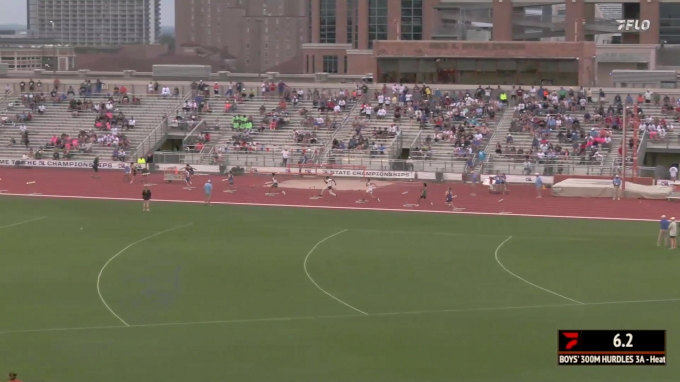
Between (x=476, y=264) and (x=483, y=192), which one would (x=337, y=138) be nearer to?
(x=483, y=192)

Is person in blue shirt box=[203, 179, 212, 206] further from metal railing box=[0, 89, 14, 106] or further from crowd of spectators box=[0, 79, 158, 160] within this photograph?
metal railing box=[0, 89, 14, 106]

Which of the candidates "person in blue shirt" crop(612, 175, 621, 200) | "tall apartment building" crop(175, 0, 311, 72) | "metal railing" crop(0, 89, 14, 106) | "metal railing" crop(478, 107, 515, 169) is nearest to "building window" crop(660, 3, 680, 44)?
"metal railing" crop(478, 107, 515, 169)

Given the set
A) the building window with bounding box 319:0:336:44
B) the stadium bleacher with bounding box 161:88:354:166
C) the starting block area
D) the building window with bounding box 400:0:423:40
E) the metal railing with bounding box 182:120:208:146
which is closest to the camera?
the starting block area

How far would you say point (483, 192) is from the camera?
5666cm

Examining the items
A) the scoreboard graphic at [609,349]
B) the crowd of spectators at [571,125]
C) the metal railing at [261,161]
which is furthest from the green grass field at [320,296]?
the crowd of spectators at [571,125]

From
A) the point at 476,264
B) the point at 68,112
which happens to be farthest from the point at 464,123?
the point at 476,264

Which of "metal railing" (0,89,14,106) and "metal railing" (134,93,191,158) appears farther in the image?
"metal railing" (0,89,14,106)

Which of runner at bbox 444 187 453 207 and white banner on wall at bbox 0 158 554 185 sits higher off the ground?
white banner on wall at bbox 0 158 554 185

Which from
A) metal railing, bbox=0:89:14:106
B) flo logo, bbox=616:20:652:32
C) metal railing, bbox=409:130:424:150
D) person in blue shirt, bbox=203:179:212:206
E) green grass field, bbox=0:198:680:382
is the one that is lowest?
green grass field, bbox=0:198:680:382

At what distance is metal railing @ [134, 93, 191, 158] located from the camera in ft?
226

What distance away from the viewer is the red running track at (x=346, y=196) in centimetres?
5034

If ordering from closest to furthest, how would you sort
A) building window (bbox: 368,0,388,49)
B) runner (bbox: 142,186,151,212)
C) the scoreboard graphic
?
the scoreboard graphic
runner (bbox: 142,186,151,212)
building window (bbox: 368,0,388,49)

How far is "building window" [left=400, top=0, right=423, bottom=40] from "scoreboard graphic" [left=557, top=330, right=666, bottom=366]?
92.0 meters

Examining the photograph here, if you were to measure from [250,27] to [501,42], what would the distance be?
83797 mm
